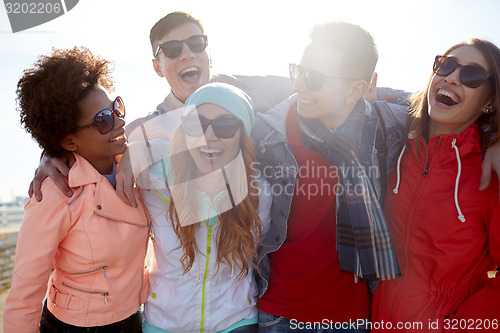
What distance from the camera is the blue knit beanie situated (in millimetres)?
2295

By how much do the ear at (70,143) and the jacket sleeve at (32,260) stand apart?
35 cm

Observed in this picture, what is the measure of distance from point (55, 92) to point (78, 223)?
76cm

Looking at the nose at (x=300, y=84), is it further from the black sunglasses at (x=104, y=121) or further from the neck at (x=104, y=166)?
the neck at (x=104, y=166)

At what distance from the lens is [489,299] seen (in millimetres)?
2180

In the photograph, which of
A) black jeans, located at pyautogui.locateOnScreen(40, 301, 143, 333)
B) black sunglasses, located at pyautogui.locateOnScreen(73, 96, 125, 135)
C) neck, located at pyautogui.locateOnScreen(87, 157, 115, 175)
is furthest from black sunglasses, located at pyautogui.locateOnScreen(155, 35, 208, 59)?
black jeans, located at pyautogui.locateOnScreen(40, 301, 143, 333)

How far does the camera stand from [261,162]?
99.0 inches

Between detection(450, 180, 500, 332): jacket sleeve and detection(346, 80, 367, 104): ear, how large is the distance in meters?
0.99

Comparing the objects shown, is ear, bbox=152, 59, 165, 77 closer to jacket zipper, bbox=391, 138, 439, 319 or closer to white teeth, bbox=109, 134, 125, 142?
white teeth, bbox=109, 134, 125, 142

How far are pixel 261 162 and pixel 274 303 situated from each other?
0.96 m

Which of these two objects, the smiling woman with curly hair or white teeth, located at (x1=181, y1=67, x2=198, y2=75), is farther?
white teeth, located at (x1=181, y1=67, x2=198, y2=75)

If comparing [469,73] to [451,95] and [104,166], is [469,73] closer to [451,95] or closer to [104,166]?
[451,95]

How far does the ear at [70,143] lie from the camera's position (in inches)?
87.4

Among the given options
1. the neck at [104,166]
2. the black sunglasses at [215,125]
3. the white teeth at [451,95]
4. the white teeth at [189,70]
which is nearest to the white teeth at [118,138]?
the neck at [104,166]

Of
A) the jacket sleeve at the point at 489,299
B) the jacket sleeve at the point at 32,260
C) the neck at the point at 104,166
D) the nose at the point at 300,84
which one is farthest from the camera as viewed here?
the nose at the point at 300,84
